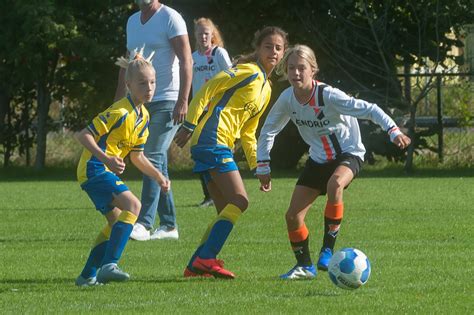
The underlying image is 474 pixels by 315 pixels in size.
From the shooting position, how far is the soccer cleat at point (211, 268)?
8391mm

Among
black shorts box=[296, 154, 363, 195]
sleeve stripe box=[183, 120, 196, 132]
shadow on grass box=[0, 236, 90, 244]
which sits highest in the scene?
sleeve stripe box=[183, 120, 196, 132]

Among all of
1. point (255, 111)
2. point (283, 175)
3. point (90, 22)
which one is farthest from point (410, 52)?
point (255, 111)

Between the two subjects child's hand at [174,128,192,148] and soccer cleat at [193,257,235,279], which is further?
child's hand at [174,128,192,148]

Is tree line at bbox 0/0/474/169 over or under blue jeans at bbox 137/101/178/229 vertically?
under

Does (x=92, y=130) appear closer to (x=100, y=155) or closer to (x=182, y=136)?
(x=100, y=155)

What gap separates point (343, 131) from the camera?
883 centimetres

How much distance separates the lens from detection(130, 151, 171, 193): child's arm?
325 inches

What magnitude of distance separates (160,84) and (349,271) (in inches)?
163

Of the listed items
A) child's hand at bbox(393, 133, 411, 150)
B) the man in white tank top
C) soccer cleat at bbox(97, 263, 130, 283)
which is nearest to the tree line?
the man in white tank top

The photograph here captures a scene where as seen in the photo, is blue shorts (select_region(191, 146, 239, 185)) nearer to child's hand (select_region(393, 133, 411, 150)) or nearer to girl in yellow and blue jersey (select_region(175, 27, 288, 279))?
girl in yellow and blue jersey (select_region(175, 27, 288, 279))

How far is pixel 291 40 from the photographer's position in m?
22.9

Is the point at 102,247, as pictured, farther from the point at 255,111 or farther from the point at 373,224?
the point at 373,224

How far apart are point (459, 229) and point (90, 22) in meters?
12.6

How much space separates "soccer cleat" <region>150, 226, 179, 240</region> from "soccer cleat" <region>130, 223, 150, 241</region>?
8 centimetres
